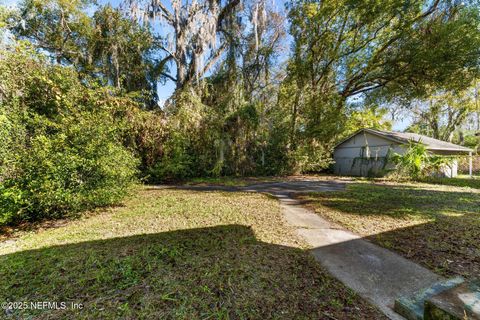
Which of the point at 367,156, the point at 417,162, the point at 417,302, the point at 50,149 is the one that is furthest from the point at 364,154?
the point at 50,149

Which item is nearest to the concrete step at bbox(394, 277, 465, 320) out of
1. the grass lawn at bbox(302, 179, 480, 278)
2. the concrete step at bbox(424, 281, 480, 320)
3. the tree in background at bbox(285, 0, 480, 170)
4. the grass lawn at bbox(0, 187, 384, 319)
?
the concrete step at bbox(424, 281, 480, 320)

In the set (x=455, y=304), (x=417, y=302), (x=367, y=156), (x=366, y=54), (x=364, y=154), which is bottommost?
(x=417, y=302)

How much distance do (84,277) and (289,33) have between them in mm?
14013

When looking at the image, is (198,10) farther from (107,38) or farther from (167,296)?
(167,296)

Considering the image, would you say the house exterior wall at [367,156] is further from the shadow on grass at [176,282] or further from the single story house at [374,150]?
the shadow on grass at [176,282]

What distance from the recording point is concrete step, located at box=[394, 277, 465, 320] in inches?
58.3

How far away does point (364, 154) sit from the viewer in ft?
44.1

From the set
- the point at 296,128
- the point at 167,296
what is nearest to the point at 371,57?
the point at 296,128

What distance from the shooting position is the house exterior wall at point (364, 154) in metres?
11.9

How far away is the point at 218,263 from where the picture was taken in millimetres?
2307

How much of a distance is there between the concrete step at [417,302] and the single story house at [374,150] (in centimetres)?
1203

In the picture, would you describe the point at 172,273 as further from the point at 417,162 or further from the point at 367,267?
the point at 417,162

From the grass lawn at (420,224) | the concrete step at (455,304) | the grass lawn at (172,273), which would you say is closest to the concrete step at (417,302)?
the concrete step at (455,304)

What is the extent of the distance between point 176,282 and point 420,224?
4.46m
